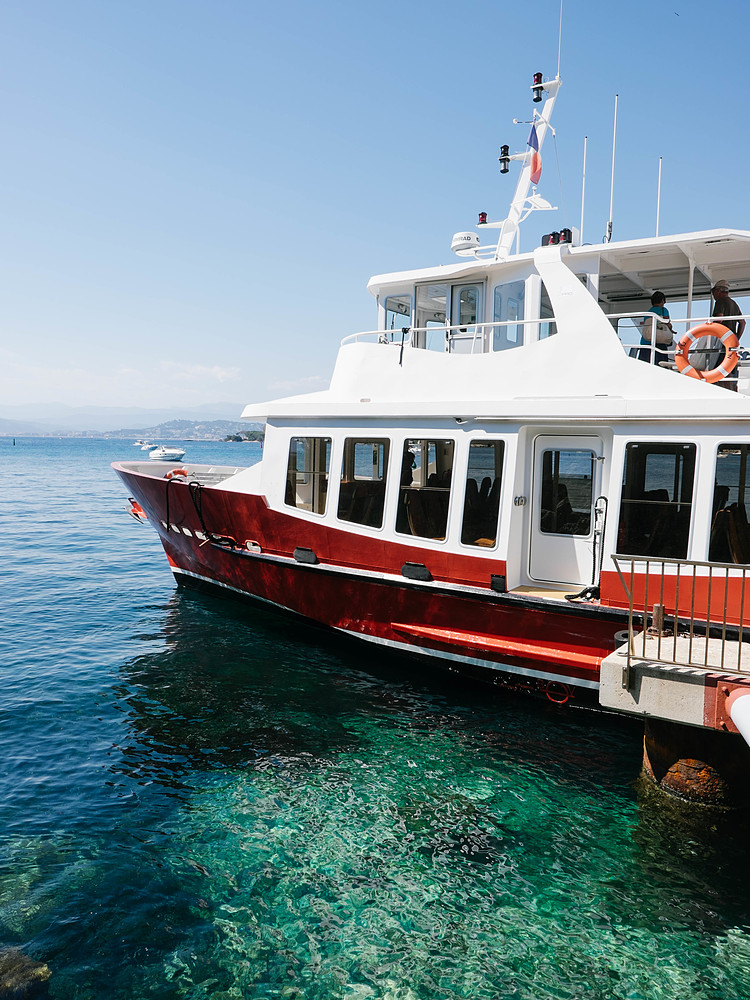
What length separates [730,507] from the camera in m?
6.82

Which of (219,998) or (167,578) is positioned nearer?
(219,998)

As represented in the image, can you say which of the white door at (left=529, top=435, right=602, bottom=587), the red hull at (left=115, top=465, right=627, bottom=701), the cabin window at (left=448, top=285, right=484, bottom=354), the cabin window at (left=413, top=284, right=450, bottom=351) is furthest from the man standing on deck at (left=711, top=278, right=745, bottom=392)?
the red hull at (left=115, top=465, right=627, bottom=701)

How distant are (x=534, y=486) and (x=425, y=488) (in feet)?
4.32

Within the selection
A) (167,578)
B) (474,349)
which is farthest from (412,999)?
(167,578)

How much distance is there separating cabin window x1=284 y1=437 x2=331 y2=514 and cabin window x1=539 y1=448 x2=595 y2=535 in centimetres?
290

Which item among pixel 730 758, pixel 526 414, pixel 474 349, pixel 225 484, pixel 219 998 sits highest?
pixel 474 349

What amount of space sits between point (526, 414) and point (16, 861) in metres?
6.29

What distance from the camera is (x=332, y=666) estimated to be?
9.38m

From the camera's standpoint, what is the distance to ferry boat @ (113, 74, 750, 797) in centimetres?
675

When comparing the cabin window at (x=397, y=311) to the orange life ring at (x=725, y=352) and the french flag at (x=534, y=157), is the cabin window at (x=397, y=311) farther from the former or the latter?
the orange life ring at (x=725, y=352)

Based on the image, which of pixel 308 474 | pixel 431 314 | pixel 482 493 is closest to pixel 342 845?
pixel 482 493

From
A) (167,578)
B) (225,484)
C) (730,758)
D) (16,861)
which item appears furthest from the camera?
(167,578)

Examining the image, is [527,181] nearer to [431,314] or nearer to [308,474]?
[431,314]

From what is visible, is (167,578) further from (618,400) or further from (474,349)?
(618,400)
